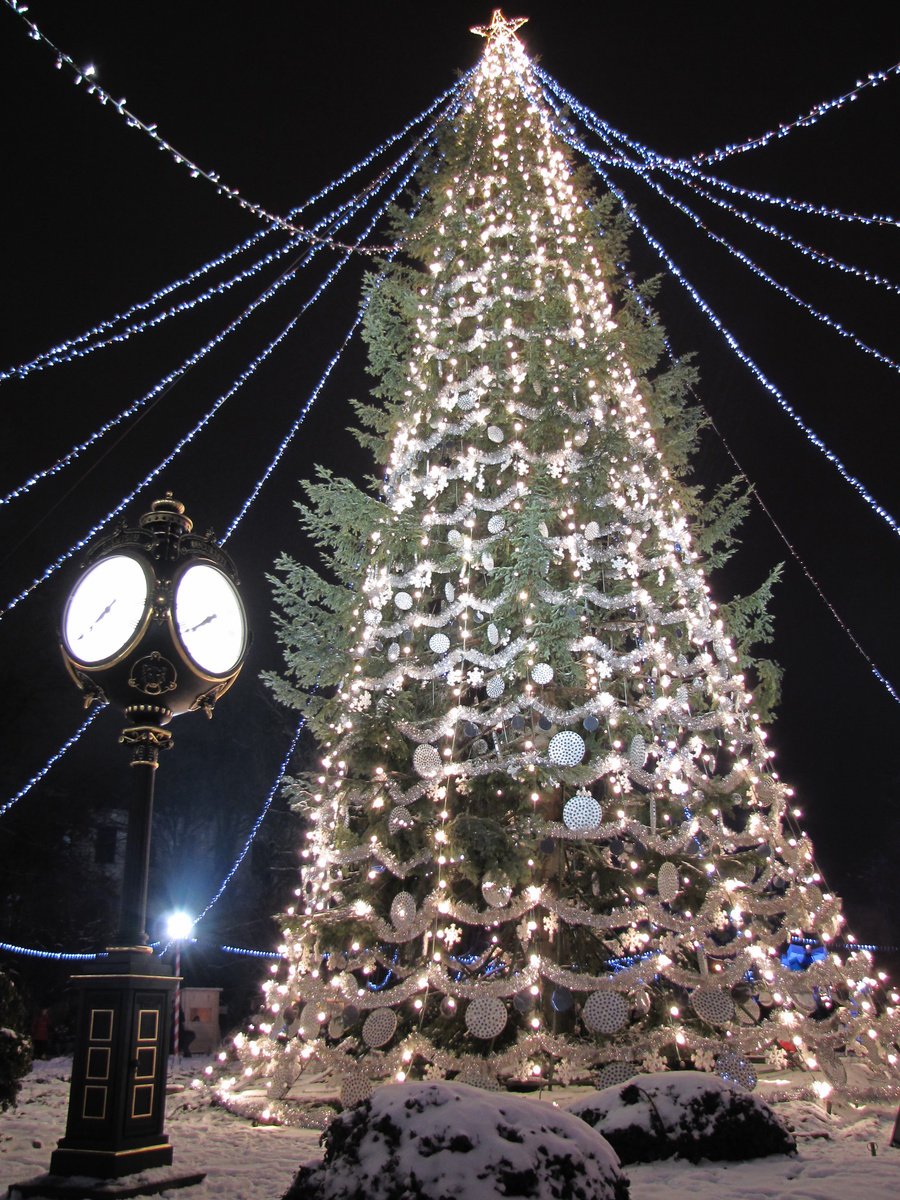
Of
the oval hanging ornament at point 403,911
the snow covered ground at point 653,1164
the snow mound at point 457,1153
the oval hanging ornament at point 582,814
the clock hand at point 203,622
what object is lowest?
the snow covered ground at point 653,1164

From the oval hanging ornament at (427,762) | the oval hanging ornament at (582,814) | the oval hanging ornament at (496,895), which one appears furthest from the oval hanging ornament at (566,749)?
the oval hanging ornament at (496,895)

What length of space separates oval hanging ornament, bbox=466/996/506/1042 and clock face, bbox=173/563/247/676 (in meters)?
3.12

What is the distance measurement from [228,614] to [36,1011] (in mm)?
14580

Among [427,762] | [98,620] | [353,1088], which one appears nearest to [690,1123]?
[353,1088]

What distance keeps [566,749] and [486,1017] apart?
1996 mm

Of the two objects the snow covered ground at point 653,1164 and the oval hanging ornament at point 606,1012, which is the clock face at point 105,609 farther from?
Answer: the oval hanging ornament at point 606,1012

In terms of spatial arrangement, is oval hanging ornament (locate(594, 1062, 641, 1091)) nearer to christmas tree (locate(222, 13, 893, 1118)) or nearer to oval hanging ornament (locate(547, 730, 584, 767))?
christmas tree (locate(222, 13, 893, 1118))

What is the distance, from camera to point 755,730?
22.9 ft

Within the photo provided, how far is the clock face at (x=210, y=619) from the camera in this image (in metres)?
3.99

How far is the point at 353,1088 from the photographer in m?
5.59

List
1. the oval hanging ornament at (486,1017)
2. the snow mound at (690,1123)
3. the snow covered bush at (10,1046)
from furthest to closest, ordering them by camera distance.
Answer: the oval hanging ornament at (486,1017)
the snow covered bush at (10,1046)
the snow mound at (690,1123)

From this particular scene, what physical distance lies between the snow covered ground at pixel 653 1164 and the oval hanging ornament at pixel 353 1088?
0.34m

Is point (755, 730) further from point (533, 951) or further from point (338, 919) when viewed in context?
point (338, 919)

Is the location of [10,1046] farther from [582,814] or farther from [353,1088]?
[582,814]
